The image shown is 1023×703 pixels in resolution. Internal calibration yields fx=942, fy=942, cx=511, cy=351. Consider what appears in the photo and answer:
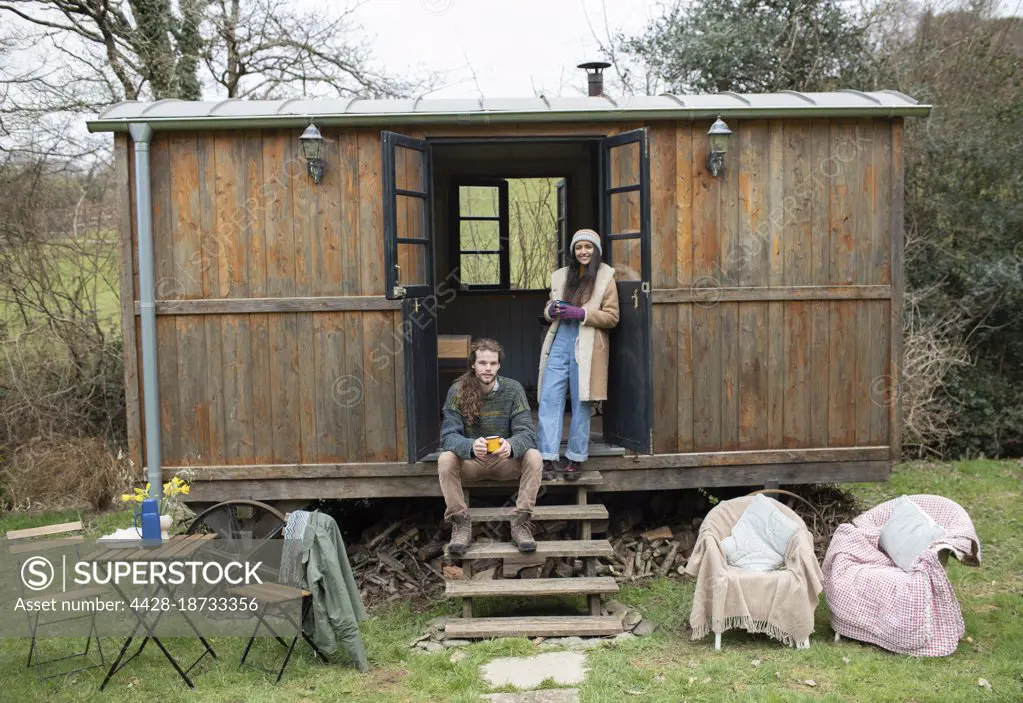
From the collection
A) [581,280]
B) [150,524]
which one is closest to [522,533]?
[581,280]

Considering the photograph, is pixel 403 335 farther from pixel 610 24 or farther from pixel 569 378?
pixel 610 24

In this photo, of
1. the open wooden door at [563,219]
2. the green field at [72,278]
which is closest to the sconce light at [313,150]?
the open wooden door at [563,219]

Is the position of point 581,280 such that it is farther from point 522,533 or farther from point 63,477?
point 63,477

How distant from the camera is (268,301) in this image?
621 cm

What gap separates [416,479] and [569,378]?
1244 millimetres

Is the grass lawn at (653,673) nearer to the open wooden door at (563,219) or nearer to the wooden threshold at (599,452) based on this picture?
the wooden threshold at (599,452)

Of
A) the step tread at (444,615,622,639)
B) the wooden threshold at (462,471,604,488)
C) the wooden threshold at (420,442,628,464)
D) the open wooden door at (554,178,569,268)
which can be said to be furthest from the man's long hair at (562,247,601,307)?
the open wooden door at (554,178,569,268)

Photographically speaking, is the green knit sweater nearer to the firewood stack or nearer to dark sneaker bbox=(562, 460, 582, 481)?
dark sneaker bbox=(562, 460, 582, 481)

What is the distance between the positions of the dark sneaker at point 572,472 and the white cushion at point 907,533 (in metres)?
1.87

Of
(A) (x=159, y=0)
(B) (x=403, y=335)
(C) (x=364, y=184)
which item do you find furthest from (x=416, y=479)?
(A) (x=159, y=0)

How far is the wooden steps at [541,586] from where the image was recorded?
17.5ft

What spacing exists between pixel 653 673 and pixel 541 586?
90cm

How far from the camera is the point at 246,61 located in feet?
44.5

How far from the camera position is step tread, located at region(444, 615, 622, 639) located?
530cm
